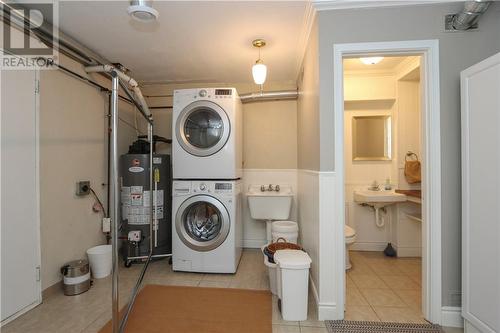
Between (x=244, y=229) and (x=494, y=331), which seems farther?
(x=244, y=229)

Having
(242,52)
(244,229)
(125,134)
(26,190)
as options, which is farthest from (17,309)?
(242,52)

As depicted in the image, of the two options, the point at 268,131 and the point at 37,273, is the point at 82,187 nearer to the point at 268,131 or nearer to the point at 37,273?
the point at 37,273

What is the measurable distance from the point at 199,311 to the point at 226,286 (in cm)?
43

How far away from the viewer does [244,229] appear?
3.33 m

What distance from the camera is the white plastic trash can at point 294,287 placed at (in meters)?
1.70

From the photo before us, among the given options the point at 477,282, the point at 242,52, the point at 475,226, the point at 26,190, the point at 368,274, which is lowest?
the point at 368,274

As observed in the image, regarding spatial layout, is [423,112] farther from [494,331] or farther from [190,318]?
[190,318]

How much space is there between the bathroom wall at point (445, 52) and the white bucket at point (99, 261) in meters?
2.38

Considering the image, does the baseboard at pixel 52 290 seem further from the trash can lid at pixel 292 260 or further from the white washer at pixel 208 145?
the trash can lid at pixel 292 260

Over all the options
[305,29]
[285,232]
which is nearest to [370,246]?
[285,232]

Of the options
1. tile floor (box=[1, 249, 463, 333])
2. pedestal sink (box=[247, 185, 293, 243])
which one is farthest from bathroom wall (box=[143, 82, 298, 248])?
tile floor (box=[1, 249, 463, 333])

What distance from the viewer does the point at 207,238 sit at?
101 inches

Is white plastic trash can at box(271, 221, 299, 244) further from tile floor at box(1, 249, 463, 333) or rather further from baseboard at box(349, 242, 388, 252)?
baseboard at box(349, 242, 388, 252)

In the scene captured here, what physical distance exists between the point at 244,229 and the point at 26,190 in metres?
2.34
